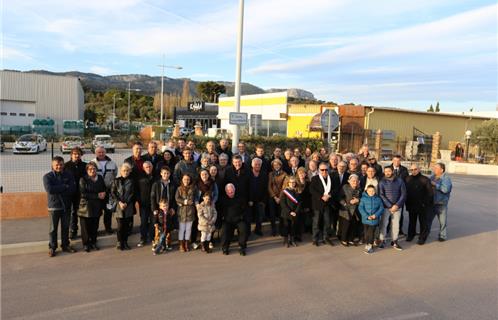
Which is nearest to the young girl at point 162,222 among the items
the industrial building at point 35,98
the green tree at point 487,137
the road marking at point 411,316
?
the road marking at point 411,316

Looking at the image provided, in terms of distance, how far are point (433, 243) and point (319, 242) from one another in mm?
2506

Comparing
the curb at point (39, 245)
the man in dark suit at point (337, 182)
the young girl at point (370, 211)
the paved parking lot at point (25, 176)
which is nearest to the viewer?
the curb at point (39, 245)

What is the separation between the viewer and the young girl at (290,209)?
22.9 ft

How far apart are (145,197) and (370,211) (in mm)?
4343

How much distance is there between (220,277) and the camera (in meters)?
5.42

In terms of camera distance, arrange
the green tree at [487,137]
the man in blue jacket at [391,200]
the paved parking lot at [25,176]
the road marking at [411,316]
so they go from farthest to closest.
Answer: the green tree at [487,137] < the paved parking lot at [25,176] < the man in blue jacket at [391,200] < the road marking at [411,316]

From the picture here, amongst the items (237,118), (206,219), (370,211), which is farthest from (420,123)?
(206,219)

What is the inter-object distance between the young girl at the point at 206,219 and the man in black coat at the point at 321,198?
6.82ft

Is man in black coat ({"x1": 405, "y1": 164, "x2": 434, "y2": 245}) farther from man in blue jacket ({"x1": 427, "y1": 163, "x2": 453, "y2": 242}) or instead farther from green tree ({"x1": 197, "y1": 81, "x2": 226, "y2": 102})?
green tree ({"x1": 197, "y1": 81, "x2": 226, "y2": 102})

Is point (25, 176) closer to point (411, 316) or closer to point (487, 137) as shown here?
point (411, 316)

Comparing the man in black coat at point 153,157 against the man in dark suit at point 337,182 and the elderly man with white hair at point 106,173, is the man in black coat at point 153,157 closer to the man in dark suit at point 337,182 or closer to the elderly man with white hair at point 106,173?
the elderly man with white hair at point 106,173

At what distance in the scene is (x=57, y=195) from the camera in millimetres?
6113

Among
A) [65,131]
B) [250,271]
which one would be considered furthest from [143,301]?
[65,131]

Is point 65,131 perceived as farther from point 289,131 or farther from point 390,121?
point 390,121
